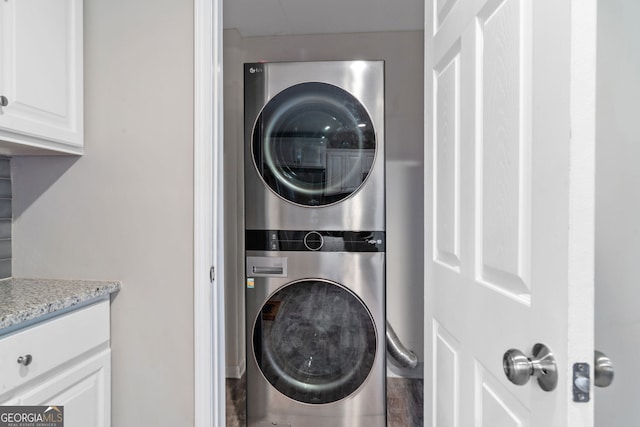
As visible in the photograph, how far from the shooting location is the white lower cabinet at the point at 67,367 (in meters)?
1.03

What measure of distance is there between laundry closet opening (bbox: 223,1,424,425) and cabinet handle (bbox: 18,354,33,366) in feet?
4.98

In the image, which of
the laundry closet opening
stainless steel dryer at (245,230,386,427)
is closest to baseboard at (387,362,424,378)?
the laundry closet opening

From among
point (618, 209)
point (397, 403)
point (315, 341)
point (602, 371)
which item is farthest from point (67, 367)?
point (397, 403)

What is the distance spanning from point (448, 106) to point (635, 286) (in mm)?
582

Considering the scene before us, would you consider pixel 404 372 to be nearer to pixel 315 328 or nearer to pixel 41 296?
pixel 315 328

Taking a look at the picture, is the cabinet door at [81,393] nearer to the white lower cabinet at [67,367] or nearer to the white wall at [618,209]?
the white lower cabinet at [67,367]

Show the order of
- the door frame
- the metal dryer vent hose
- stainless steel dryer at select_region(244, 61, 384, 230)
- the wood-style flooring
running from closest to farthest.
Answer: the door frame < stainless steel dryer at select_region(244, 61, 384, 230) < the wood-style flooring < the metal dryer vent hose

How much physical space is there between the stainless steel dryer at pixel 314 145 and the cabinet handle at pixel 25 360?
0.99 m

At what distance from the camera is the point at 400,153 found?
258cm

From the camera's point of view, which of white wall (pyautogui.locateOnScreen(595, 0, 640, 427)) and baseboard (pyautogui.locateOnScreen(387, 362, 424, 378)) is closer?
white wall (pyautogui.locateOnScreen(595, 0, 640, 427))

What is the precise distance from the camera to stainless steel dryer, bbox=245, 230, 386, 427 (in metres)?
1.83

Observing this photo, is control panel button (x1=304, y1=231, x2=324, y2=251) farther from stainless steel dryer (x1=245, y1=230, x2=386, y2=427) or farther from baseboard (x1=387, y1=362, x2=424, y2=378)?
baseboard (x1=387, y1=362, x2=424, y2=378)

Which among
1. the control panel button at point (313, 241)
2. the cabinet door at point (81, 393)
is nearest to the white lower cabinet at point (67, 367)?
the cabinet door at point (81, 393)

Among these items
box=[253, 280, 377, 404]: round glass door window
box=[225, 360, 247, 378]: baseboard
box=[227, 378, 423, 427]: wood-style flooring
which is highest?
box=[253, 280, 377, 404]: round glass door window
